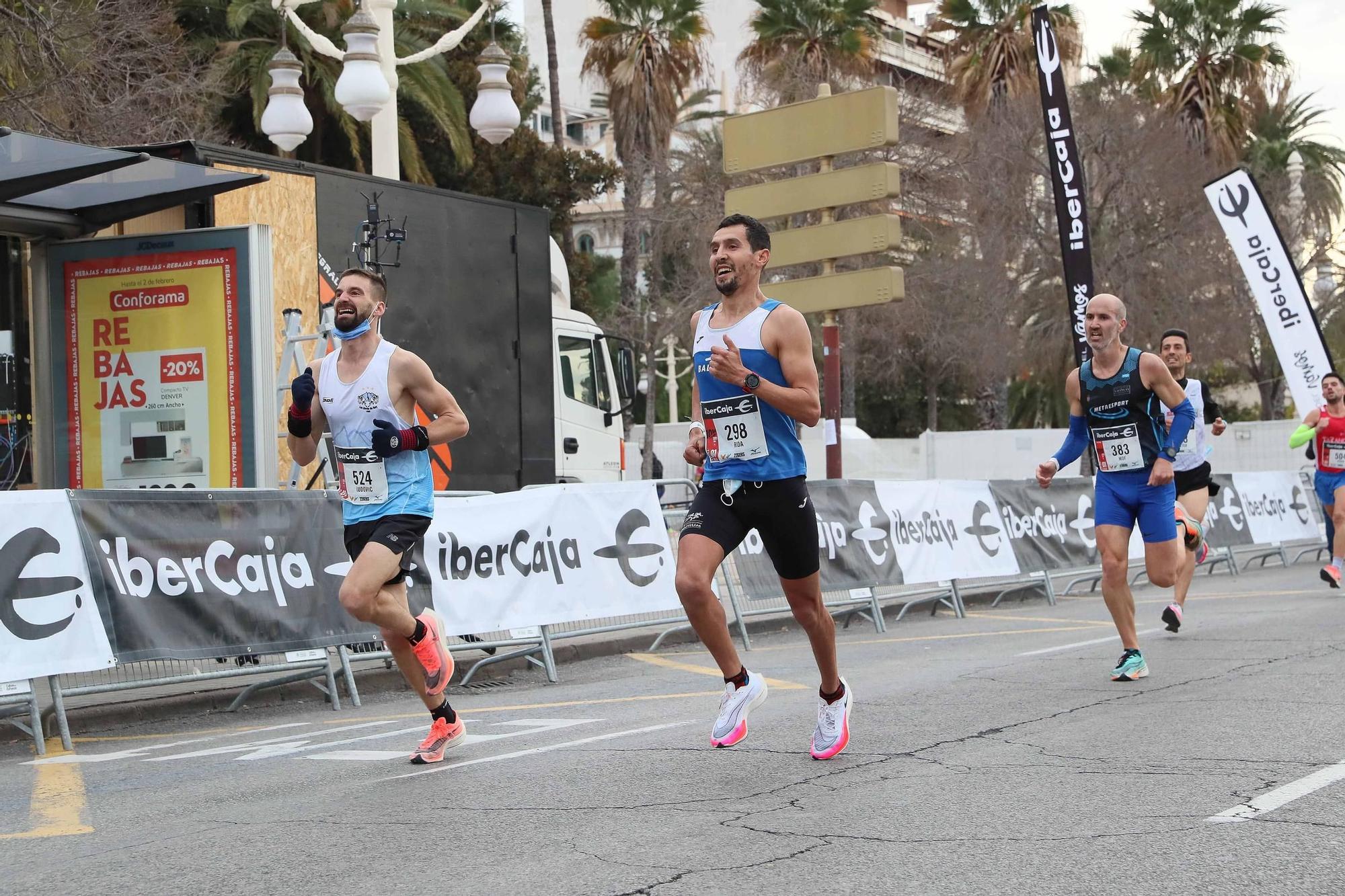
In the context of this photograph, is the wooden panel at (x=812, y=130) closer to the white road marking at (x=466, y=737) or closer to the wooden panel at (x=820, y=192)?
the wooden panel at (x=820, y=192)

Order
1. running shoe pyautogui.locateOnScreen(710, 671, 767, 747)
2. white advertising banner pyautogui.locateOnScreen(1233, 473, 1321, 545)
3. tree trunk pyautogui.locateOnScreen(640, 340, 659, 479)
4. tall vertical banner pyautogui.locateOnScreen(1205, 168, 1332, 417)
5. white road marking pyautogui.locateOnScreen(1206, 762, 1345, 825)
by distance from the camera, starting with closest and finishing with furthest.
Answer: white road marking pyautogui.locateOnScreen(1206, 762, 1345, 825), running shoe pyautogui.locateOnScreen(710, 671, 767, 747), tall vertical banner pyautogui.locateOnScreen(1205, 168, 1332, 417), white advertising banner pyautogui.locateOnScreen(1233, 473, 1321, 545), tree trunk pyautogui.locateOnScreen(640, 340, 659, 479)

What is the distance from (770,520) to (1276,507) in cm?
1642

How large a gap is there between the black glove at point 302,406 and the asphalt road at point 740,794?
1441 millimetres

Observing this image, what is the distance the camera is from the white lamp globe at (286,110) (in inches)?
598

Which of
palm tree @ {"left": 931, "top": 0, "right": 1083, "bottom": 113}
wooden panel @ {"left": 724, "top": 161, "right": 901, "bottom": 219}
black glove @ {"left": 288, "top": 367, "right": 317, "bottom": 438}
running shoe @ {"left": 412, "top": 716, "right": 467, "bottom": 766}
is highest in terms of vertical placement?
palm tree @ {"left": 931, "top": 0, "right": 1083, "bottom": 113}

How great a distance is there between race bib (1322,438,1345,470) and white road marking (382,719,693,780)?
33.6ft

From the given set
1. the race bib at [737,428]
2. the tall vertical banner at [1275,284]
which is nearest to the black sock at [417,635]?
the race bib at [737,428]

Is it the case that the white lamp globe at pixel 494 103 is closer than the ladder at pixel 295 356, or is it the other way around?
the ladder at pixel 295 356

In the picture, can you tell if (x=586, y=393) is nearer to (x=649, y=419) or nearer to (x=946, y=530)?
(x=946, y=530)

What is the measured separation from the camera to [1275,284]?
20328mm

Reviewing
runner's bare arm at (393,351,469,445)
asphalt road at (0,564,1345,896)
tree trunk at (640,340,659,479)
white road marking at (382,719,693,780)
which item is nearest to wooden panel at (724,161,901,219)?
asphalt road at (0,564,1345,896)

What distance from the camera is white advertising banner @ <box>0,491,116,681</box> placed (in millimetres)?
7820

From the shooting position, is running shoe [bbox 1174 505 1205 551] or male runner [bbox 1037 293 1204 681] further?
running shoe [bbox 1174 505 1205 551]

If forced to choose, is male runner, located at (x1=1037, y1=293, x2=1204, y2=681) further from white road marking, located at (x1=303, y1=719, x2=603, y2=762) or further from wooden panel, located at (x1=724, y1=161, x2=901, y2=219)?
wooden panel, located at (x1=724, y1=161, x2=901, y2=219)
